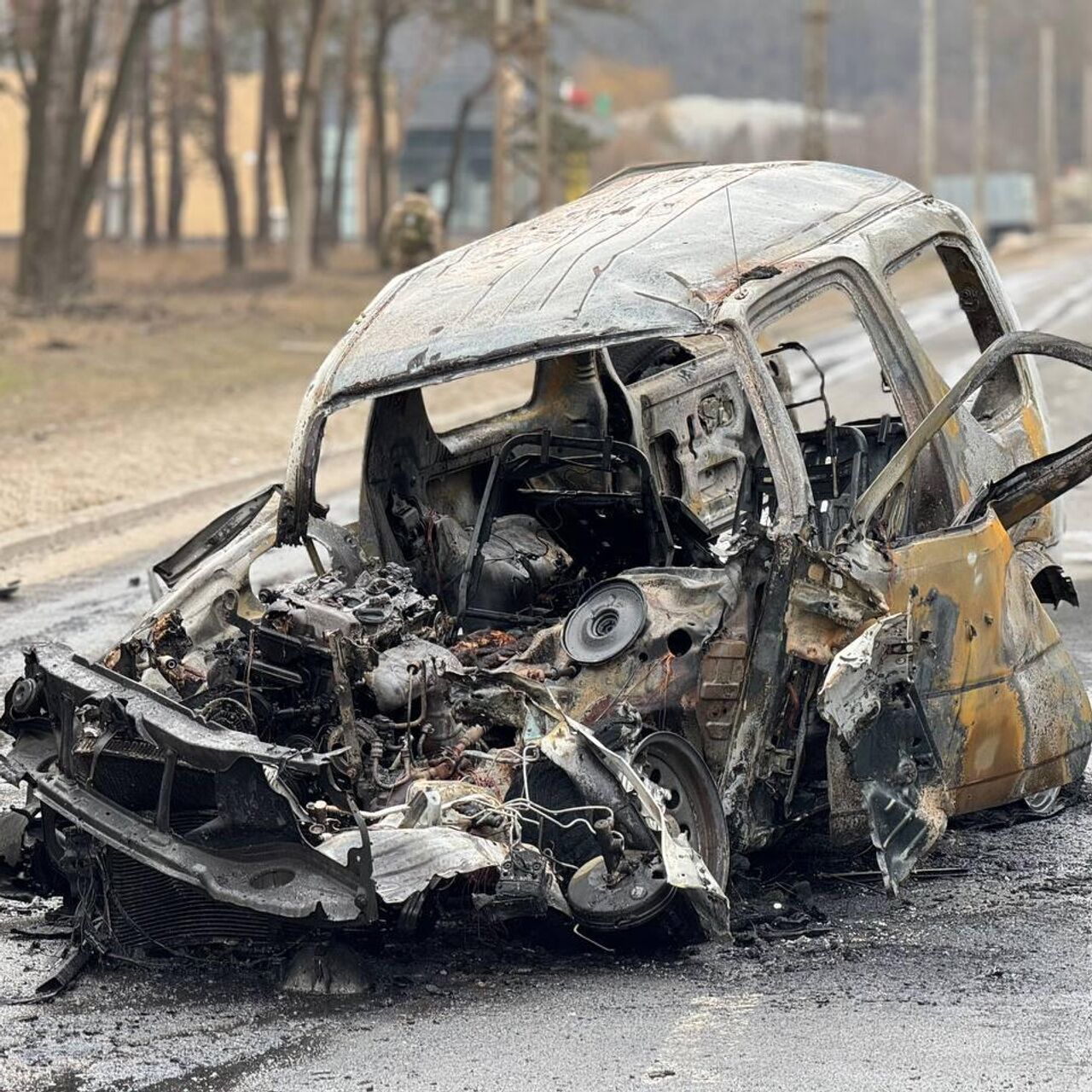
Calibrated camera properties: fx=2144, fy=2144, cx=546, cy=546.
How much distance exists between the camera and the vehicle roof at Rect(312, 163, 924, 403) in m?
6.17

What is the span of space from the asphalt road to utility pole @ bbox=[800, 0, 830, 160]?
104ft

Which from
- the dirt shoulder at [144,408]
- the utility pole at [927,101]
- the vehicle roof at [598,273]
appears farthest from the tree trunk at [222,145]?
the vehicle roof at [598,273]

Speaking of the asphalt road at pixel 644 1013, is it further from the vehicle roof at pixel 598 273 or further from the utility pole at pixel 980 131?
the utility pole at pixel 980 131

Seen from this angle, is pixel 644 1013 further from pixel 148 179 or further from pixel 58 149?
pixel 148 179

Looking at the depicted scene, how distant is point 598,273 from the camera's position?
6348 millimetres

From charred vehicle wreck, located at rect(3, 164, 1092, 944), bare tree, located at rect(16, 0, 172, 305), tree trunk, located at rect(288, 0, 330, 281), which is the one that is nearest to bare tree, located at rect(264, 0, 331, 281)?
tree trunk, located at rect(288, 0, 330, 281)

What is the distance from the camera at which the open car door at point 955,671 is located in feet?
18.5

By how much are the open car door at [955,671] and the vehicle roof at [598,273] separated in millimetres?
781

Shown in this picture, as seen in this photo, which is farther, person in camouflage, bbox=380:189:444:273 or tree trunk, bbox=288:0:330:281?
tree trunk, bbox=288:0:330:281

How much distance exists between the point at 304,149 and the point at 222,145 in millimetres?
11404

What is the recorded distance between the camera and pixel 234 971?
552 cm

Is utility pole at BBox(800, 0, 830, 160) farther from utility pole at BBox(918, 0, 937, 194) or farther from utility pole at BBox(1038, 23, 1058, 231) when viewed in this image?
utility pole at BBox(1038, 23, 1058, 231)

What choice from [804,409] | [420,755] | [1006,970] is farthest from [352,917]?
[804,409]

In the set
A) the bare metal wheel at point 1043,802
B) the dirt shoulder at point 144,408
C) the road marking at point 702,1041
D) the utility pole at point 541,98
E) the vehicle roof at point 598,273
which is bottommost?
the dirt shoulder at point 144,408
